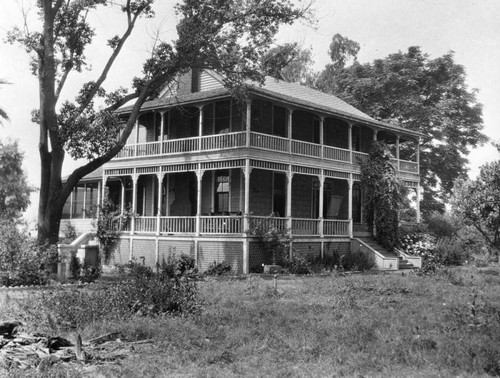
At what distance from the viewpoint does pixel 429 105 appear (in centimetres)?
4509

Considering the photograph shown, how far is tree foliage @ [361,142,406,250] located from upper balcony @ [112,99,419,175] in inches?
Answer: 31.2

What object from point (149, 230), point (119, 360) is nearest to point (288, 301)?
point (119, 360)

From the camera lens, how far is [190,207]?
28000mm

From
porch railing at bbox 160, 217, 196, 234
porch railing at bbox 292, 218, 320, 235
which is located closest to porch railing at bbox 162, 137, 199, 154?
porch railing at bbox 160, 217, 196, 234

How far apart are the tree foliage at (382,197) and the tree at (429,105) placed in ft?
47.5

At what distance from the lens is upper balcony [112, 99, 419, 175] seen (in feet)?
79.5

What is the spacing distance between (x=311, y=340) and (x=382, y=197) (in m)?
21.5

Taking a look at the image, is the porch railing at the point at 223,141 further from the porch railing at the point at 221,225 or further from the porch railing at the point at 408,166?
the porch railing at the point at 408,166

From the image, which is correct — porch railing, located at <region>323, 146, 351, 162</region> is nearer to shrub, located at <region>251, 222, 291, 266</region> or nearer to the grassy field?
shrub, located at <region>251, 222, 291, 266</region>

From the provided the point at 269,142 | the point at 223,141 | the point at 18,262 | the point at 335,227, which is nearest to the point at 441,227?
the point at 335,227

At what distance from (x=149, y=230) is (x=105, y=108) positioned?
5.97m

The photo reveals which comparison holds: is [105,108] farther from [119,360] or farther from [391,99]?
[391,99]

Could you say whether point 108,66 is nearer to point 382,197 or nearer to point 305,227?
point 305,227

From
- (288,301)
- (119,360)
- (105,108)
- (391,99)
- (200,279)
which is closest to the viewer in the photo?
(119,360)
